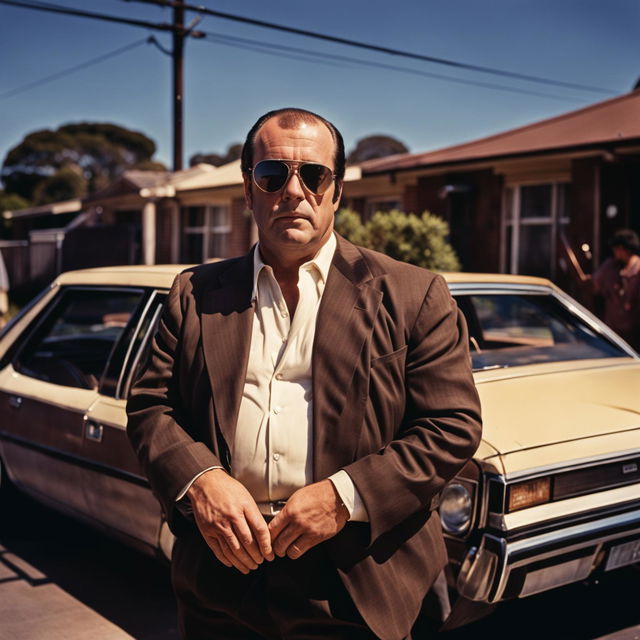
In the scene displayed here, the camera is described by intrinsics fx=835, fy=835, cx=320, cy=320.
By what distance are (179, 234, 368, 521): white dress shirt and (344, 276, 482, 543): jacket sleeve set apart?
11 centimetres

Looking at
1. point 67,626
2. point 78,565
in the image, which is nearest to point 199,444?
point 67,626

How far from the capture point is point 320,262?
2.06 metres

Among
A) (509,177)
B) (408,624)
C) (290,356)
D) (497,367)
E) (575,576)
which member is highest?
(509,177)

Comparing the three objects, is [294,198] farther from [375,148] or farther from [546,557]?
[375,148]

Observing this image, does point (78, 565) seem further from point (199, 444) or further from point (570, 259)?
point (570, 259)

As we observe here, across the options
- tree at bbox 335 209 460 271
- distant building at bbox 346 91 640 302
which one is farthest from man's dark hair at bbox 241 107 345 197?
tree at bbox 335 209 460 271

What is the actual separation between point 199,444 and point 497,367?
→ 2.21m

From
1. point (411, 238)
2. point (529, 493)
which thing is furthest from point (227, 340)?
point (411, 238)

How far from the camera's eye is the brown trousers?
190 cm

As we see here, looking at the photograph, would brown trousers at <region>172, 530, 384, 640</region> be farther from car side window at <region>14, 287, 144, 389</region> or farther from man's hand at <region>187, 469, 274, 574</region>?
car side window at <region>14, 287, 144, 389</region>

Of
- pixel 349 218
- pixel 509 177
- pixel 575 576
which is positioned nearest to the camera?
pixel 575 576

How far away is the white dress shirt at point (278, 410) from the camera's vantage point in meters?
1.90

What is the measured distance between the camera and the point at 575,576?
297 centimetres

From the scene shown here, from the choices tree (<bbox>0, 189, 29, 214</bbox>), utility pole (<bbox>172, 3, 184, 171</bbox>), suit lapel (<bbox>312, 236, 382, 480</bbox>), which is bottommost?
suit lapel (<bbox>312, 236, 382, 480</bbox>)
